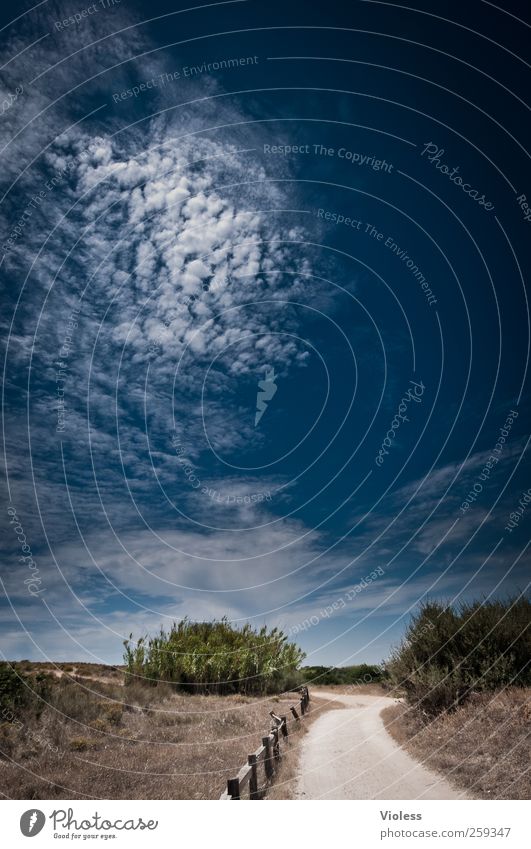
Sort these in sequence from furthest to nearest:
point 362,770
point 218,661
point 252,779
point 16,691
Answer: point 218,661 < point 16,691 < point 362,770 < point 252,779

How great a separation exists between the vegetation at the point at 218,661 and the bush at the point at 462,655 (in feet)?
36.5

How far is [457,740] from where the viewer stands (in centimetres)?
1208

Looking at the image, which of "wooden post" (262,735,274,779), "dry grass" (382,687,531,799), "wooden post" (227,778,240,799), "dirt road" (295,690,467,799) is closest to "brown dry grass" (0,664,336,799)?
"wooden post" (262,735,274,779)

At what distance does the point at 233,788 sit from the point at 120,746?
634 cm

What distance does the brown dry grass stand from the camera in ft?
31.0

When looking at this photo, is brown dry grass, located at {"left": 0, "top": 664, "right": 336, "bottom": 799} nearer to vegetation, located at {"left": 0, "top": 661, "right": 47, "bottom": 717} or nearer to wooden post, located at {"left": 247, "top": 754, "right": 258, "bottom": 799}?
vegetation, located at {"left": 0, "top": 661, "right": 47, "bottom": 717}

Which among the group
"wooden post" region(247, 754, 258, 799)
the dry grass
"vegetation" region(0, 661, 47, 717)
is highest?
"vegetation" region(0, 661, 47, 717)

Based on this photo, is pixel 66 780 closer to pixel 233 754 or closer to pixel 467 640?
pixel 233 754

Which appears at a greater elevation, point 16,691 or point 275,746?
point 16,691

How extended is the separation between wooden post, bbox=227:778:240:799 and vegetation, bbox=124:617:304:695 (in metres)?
18.7

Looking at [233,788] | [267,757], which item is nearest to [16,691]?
[267,757]

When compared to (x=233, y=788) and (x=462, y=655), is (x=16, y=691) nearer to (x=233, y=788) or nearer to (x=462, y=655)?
(x=233, y=788)

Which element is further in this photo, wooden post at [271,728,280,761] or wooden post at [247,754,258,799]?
wooden post at [271,728,280,761]

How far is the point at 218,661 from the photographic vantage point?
95.3ft
